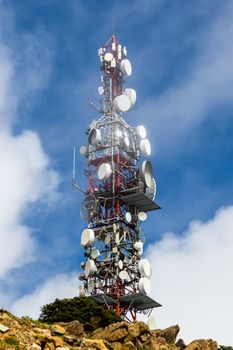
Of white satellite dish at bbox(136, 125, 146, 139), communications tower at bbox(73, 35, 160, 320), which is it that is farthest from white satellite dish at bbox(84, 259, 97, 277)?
white satellite dish at bbox(136, 125, 146, 139)

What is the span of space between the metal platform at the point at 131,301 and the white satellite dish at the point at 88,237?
607 cm

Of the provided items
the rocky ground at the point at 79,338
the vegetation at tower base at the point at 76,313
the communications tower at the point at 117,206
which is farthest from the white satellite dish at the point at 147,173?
the rocky ground at the point at 79,338

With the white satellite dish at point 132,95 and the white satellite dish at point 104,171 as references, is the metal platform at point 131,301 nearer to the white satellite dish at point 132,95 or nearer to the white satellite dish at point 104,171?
the white satellite dish at point 104,171

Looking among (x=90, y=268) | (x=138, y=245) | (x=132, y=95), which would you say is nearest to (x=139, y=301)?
(x=138, y=245)

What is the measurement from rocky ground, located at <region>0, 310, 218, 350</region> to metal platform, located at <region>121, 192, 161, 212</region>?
2459 centimetres

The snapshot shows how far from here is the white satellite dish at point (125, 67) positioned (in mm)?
88688

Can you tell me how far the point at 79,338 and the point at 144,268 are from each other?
3280cm

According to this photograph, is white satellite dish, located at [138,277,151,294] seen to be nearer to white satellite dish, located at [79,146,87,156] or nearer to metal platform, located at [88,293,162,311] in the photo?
metal platform, located at [88,293,162,311]

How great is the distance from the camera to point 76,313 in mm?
61719

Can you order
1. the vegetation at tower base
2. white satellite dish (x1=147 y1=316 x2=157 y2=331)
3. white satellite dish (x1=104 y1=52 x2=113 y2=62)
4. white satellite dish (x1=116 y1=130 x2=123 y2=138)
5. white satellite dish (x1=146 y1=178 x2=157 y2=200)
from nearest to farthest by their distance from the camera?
the vegetation at tower base
white satellite dish (x1=147 y1=316 x2=157 y2=331)
white satellite dish (x1=146 y1=178 x2=157 y2=200)
white satellite dish (x1=116 y1=130 x2=123 y2=138)
white satellite dish (x1=104 y1=52 x2=113 y2=62)

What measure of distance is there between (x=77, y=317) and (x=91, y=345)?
19.1 m

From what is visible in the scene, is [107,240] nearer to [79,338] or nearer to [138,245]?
[138,245]

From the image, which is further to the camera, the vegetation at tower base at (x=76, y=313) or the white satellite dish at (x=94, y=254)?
the white satellite dish at (x=94, y=254)

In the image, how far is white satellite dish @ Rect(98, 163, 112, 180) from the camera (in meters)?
77.9
